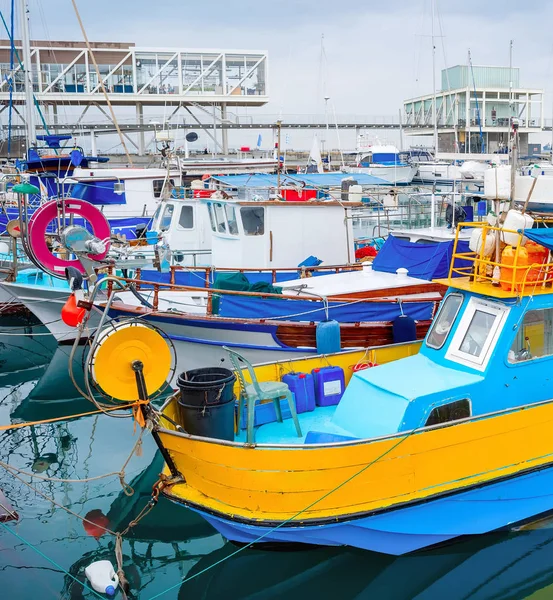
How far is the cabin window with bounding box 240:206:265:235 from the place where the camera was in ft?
49.7

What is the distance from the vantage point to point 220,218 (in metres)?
15.9

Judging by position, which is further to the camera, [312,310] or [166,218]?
[166,218]

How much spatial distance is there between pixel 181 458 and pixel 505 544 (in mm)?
4087

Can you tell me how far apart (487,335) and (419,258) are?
18.7 ft

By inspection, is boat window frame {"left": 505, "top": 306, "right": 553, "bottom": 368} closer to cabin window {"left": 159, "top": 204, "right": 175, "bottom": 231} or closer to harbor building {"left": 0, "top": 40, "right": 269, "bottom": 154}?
cabin window {"left": 159, "top": 204, "right": 175, "bottom": 231}

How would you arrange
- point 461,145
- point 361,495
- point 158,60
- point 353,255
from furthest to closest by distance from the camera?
point 461,145, point 158,60, point 353,255, point 361,495

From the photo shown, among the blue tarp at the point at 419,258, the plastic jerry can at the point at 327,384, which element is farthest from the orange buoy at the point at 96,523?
the blue tarp at the point at 419,258

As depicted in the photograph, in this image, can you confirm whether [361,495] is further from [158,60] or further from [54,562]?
[158,60]

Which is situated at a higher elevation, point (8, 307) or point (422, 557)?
point (8, 307)

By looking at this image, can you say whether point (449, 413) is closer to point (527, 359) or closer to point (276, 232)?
point (527, 359)

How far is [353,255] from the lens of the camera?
16406 millimetres

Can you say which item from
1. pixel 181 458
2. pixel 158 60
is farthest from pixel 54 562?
pixel 158 60

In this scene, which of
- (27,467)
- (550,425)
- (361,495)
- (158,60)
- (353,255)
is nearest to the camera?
(361,495)

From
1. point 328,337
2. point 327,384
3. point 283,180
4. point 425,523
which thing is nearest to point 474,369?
point 425,523
